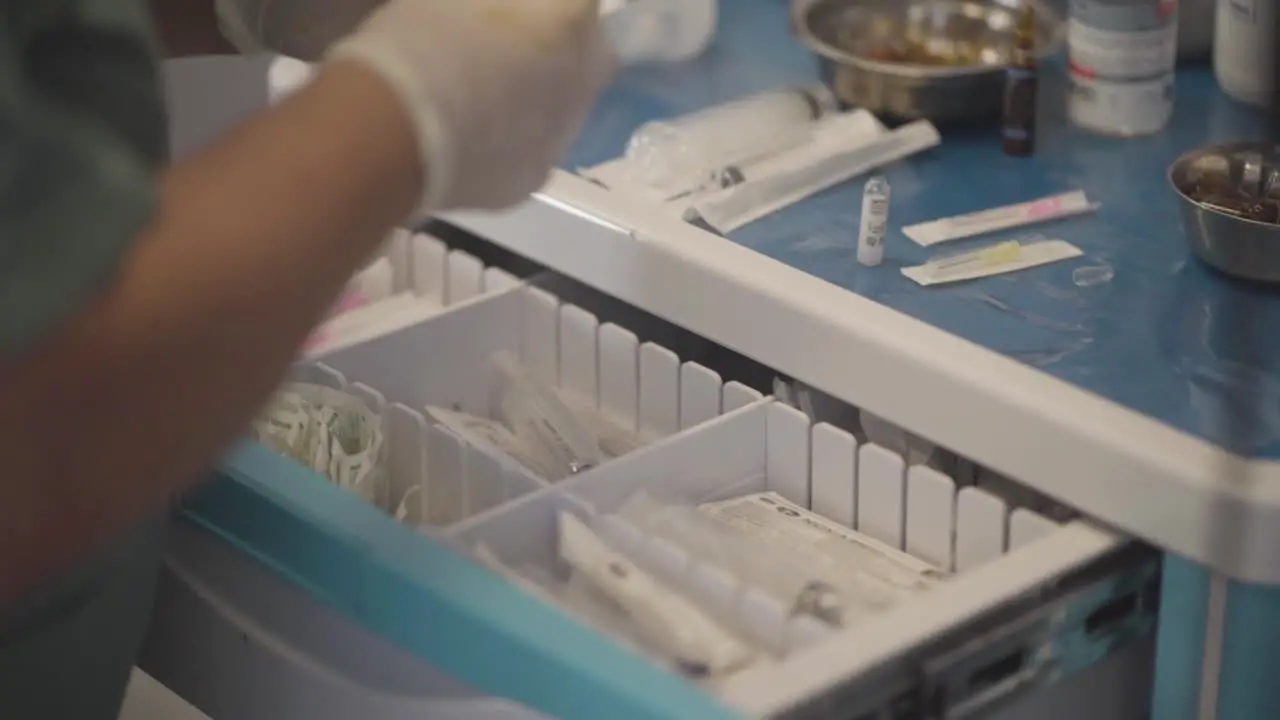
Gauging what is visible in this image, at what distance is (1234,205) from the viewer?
869 mm

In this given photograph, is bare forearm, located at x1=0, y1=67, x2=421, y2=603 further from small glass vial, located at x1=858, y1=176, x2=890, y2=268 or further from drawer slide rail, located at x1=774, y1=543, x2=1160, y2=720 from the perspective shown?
small glass vial, located at x1=858, y1=176, x2=890, y2=268

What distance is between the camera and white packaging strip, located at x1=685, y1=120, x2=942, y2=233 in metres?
0.93

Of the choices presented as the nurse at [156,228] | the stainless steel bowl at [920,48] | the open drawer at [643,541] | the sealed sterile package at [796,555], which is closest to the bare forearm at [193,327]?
the nurse at [156,228]

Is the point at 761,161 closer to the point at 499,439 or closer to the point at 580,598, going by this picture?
the point at 499,439

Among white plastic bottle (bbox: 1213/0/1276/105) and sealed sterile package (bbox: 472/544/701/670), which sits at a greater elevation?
white plastic bottle (bbox: 1213/0/1276/105)

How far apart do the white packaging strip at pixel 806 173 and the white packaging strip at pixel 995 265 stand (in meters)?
0.11

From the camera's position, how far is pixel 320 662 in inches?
30.2

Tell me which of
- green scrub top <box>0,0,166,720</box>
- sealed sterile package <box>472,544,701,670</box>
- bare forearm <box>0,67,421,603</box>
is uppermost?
green scrub top <box>0,0,166,720</box>

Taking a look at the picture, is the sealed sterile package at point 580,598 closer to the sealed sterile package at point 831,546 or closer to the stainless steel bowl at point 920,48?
the sealed sterile package at point 831,546

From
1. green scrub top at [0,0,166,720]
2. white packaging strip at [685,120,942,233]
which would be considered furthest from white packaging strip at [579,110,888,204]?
green scrub top at [0,0,166,720]

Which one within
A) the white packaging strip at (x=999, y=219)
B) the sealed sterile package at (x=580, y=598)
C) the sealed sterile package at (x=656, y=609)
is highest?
the white packaging strip at (x=999, y=219)

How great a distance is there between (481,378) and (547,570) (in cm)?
24

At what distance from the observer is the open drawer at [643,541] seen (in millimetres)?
621

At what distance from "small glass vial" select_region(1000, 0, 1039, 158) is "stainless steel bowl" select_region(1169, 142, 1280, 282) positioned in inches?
4.1
